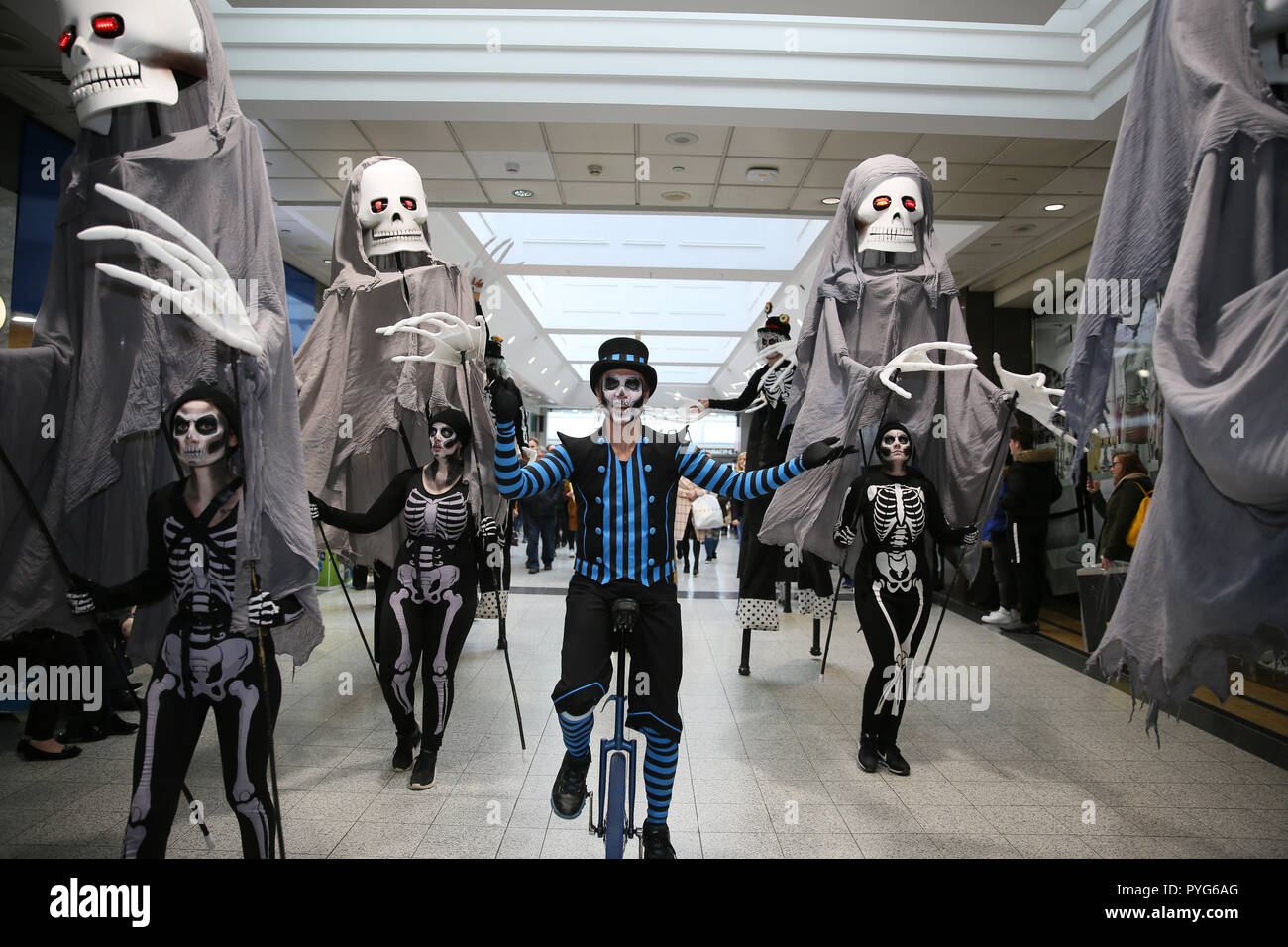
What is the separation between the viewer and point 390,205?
3488mm

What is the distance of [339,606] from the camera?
7.36m

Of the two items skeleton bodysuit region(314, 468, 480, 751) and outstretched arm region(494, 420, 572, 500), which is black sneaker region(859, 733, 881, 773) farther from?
outstretched arm region(494, 420, 572, 500)

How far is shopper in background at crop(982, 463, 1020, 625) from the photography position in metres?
7.04

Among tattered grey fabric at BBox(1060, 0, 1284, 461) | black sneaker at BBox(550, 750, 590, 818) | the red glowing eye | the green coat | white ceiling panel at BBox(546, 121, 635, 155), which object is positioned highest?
Result: white ceiling panel at BBox(546, 121, 635, 155)

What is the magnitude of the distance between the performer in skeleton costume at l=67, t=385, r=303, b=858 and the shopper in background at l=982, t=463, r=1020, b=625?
662cm

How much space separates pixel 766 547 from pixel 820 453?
2740 mm

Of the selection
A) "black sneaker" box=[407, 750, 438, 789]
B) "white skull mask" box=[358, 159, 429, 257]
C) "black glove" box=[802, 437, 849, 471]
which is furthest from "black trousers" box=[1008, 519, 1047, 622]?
"white skull mask" box=[358, 159, 429, 257]

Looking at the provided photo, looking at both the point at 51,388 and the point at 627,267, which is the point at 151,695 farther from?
the point at 627,267

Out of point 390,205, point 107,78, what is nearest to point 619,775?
point 107,78

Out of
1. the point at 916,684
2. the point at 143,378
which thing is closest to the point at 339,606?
the point at 916,684

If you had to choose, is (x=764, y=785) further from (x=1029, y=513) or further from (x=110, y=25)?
(x=1029, y=513)

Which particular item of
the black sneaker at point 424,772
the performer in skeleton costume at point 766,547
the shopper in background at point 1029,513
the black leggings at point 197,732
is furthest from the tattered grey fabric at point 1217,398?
the shopper in background at point 1029,513

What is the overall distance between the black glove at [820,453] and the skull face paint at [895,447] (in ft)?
3.65
